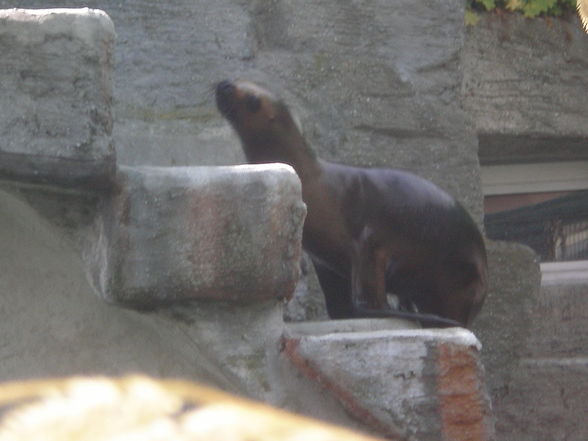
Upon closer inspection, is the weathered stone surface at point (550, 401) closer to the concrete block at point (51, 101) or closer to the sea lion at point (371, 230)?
the sea lion at point (371, 230)

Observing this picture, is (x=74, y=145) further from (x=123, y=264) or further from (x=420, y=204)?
(x=420, y=204)

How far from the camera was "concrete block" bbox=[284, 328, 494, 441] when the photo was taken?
1.80 meters

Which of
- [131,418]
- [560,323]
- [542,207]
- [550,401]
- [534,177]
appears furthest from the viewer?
[534,177]

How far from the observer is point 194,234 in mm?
1778

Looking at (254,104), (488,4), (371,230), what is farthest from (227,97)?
(488,4)

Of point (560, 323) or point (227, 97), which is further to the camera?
point (560, 323)

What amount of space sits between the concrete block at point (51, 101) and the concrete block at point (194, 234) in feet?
0.31

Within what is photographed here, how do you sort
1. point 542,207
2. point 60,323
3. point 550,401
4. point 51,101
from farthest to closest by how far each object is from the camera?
point 542,207
point 550,401
point 60,323
point 51,101

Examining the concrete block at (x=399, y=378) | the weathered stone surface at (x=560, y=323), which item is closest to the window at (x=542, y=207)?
the weathered stone surface at (x=560, y=323)

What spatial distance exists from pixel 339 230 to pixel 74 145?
31.3 inches

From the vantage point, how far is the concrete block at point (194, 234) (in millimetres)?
1766

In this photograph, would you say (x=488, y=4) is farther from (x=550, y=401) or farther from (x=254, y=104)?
(x=254, y=104)

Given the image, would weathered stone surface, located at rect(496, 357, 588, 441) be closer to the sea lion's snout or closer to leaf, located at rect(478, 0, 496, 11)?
leaf, located at rect(478, 0, 496, 11)

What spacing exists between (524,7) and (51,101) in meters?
2.43
